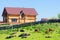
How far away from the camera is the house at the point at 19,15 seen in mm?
80231

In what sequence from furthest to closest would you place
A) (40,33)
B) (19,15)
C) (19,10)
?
(19,10)
(19,15)
(40,33)

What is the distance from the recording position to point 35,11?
83.3 metres

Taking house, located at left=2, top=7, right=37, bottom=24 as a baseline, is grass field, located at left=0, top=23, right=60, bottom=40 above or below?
below

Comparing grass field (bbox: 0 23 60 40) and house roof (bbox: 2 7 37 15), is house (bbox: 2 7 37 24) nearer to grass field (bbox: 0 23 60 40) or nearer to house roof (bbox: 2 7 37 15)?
house roof (bbox: 2 7 37 15)

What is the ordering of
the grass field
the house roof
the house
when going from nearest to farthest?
the grass field → the house → the house roof

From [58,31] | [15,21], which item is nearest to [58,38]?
[58,31]

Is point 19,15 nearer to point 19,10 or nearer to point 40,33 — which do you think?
point 19,10

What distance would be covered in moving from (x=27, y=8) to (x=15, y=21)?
761 centimetres

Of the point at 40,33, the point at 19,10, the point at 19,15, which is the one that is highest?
the point at 19,10

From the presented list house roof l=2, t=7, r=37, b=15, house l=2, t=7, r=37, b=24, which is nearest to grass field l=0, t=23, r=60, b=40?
house l=2, t=7, r=37, b=24

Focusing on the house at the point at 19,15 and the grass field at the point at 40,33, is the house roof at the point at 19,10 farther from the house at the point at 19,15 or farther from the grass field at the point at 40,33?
the grass field at the point at 40,33

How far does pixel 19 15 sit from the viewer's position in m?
81.1

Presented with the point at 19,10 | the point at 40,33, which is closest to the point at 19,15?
the point at 19,10

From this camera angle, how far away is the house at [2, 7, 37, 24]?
8023 centimetres
